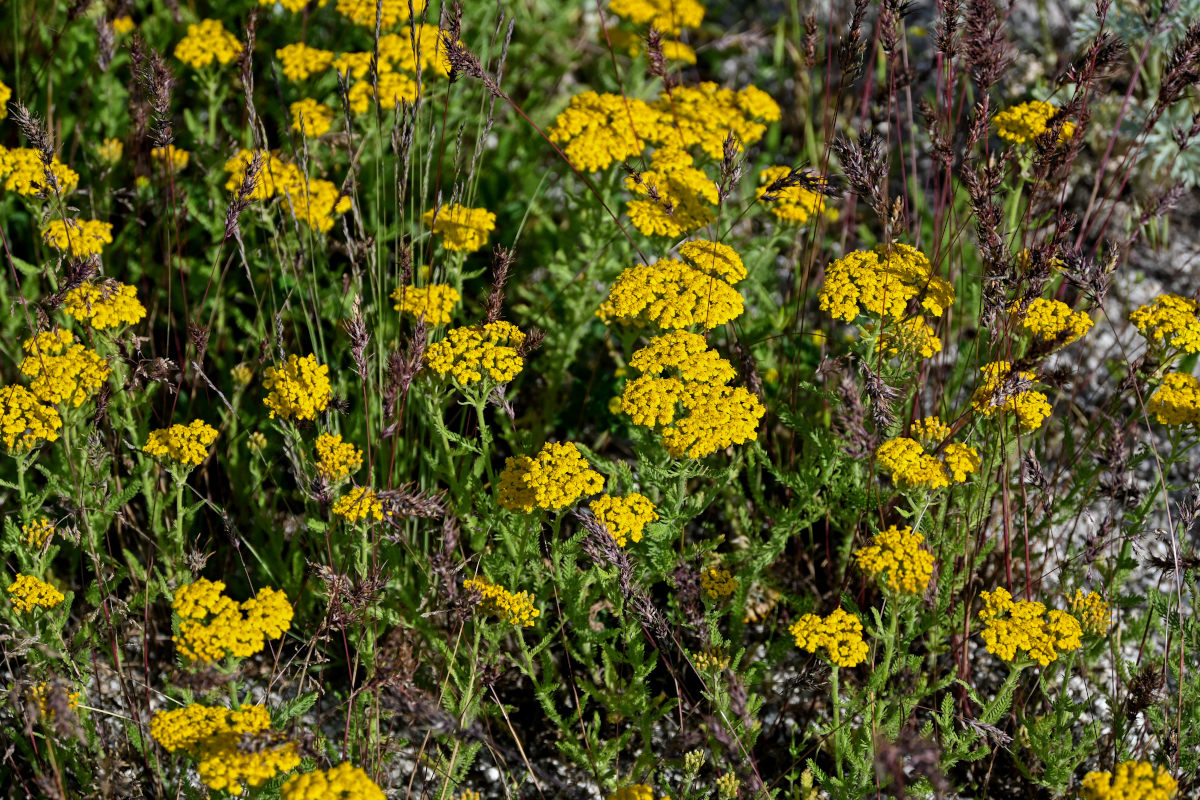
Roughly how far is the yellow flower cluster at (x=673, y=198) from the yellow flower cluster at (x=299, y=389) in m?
1.27

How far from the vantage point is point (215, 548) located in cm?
407

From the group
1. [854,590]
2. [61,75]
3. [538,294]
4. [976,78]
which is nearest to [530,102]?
[538,294]

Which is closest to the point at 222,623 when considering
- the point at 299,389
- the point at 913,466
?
the point at 299,389

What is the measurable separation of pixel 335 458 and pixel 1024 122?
111 inches

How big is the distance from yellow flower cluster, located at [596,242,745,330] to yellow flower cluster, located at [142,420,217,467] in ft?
4.32

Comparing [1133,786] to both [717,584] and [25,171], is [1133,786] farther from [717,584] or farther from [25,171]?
[25,171]

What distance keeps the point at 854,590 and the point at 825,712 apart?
470 millimetres

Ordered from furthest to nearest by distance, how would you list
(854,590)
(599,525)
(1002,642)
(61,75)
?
(61,75) → (854,590) → (1002,642) → (599,525)

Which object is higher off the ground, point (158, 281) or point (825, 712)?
point (158, 281)

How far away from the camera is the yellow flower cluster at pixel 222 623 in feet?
8.50

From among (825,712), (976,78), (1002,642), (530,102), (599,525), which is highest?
(976,78)

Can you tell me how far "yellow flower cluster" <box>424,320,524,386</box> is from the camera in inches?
122

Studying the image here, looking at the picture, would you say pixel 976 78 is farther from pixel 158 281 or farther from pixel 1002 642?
pixel 158 281

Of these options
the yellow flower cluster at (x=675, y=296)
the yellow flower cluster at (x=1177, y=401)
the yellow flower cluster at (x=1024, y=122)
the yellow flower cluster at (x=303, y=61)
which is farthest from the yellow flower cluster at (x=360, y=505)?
the yellow flower cluster at (x=1024, y=122)
